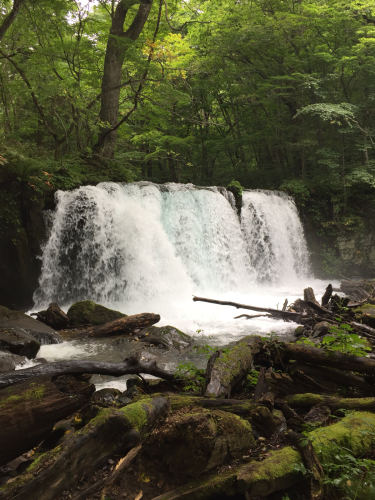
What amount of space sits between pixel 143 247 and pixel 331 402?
8.39 m

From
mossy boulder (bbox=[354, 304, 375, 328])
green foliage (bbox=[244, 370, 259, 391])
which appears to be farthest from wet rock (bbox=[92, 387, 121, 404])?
mossy boulder (bbox=[354, 304, 375, 328])

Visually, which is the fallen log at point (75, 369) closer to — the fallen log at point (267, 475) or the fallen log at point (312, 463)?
the fallen log at point (267, 475)

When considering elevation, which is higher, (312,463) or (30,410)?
(30,410)

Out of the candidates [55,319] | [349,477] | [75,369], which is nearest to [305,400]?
[349,477]

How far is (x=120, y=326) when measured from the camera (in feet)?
22.5

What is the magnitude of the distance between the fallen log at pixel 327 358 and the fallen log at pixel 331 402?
0.26 meters

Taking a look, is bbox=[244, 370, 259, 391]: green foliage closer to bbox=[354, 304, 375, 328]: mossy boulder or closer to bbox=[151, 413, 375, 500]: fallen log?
bbox=[151, 413, 375, 500]: fallen log

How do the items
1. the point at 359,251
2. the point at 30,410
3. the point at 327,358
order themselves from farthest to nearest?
the point at 359,251, the point at 327,358, the point at 30,410

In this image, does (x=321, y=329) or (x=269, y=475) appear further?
(x=321, y=329)

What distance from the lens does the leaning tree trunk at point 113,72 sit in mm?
11266

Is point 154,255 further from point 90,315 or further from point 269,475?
point 269,475

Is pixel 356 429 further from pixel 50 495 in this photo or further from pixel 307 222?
pixel 307 222

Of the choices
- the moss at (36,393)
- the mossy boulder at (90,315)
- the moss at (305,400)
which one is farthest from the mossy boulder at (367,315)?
the moss at (36,393)

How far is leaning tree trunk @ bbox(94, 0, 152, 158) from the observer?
37.0 ft
